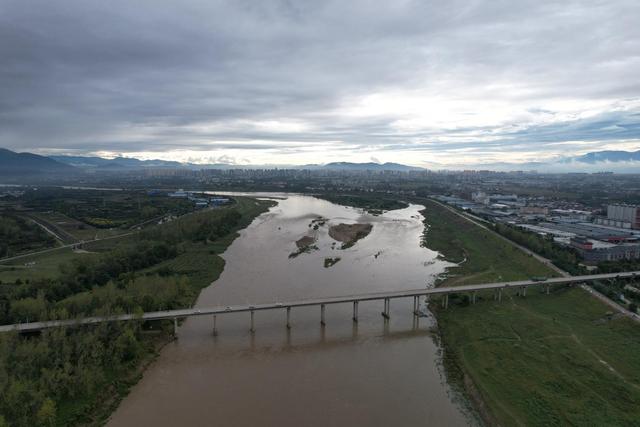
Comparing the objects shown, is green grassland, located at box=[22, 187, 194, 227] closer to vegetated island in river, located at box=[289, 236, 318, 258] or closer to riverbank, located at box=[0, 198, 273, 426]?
vegetated island in river, located at box=[289, 236, 318, 258]

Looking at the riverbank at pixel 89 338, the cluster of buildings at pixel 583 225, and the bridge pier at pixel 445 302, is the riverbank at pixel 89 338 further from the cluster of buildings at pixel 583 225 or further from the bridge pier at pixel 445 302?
the cluster of buildings at pixel 583 225

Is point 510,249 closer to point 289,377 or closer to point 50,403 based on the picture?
point 289,377

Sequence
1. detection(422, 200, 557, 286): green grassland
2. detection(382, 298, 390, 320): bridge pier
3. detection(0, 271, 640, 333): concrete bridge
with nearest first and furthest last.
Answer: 1. detection(0, 271, 640, 333): concrete bridge
2. detection(382, 298, 390, 320): bridge pier
3. detection(422, 200, 557, 286): green grassland

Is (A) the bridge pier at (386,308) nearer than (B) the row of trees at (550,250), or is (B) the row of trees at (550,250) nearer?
(A) the bridge pier at (386,308)

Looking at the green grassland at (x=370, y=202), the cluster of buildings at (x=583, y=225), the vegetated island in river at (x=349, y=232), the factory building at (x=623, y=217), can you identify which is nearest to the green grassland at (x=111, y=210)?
the vegetated island in river at (x=349, y=232)

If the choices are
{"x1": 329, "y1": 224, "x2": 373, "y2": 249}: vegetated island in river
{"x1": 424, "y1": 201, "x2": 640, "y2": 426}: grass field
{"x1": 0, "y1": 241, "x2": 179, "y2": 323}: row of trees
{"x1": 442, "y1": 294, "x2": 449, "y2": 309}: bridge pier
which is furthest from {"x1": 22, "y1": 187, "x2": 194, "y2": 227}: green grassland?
{"x1": 424, "y1": 201, "x2": 640, "y2": 426}: grass field

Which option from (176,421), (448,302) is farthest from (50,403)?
(448,302)

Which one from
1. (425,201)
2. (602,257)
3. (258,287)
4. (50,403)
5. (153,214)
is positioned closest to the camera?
(50,403)
